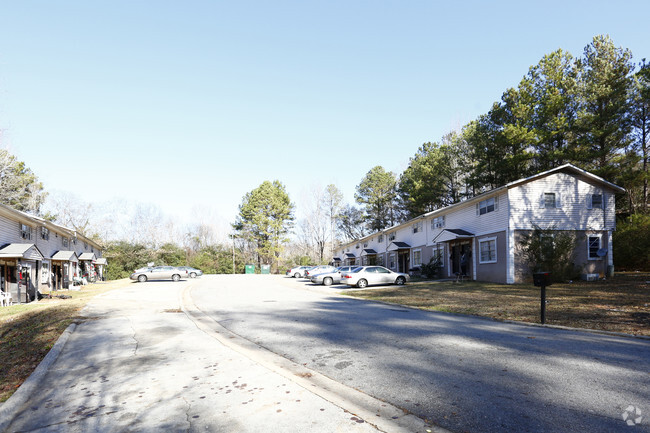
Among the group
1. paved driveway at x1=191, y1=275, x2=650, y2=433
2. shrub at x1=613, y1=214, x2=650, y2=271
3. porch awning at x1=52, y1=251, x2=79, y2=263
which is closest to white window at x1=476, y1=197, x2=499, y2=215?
shrub at x1=613, y1=214, x2=650, y2=271

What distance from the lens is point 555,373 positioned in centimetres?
517

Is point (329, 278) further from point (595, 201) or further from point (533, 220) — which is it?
point (595, 201)

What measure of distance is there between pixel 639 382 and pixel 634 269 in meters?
27.9

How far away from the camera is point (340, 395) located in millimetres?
4457

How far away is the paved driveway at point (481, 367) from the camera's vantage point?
384 centimetres

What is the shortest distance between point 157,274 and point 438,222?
84.7ft

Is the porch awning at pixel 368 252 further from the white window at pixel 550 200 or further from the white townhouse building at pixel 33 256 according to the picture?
the white townhouse building at pixel 33 256

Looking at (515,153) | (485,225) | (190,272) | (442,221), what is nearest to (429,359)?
(485,225)

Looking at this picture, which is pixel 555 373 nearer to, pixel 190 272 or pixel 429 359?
pixel 429 359

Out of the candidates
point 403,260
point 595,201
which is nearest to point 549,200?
A: point 595,201

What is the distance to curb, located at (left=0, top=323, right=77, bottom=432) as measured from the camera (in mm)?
4180

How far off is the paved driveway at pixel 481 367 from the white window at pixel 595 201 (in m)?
18.6

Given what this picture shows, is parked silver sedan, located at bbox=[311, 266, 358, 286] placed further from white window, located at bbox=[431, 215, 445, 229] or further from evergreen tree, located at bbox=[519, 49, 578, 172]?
evergreen tree, located at bbox=[519, 49, 578, 172]

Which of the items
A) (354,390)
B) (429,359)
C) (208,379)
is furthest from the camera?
(429,359)
